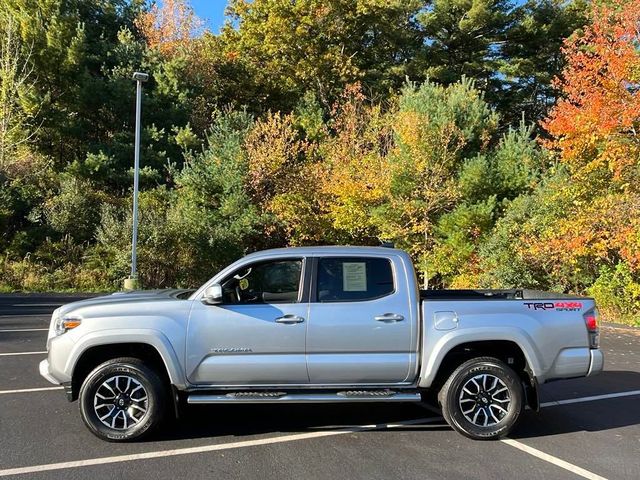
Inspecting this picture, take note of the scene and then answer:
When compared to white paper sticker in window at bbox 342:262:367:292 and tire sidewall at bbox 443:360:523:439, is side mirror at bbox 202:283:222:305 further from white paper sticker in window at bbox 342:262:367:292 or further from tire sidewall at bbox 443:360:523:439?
tire sidewall at bbox 443:360:523:439

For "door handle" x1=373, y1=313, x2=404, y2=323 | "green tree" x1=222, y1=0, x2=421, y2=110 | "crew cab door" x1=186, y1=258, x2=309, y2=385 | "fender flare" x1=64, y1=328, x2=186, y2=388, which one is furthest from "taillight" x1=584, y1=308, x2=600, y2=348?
"green tree" x1=222, y1=0, x2=421, y2=110

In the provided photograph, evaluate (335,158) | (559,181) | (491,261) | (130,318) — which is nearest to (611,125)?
(559,181)

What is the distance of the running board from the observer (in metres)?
5.07

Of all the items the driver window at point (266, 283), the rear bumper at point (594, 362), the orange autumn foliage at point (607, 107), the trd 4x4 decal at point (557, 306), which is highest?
the orange autumn foliage at point (607, 107)

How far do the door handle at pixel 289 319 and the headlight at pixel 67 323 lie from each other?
1855 mm

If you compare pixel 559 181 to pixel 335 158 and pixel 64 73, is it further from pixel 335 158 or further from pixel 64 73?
pixel 64 73

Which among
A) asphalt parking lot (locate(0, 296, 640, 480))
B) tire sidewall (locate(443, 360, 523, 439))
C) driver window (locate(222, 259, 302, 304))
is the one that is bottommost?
asphalt parking lot (locate(0, 296, 640, 480))

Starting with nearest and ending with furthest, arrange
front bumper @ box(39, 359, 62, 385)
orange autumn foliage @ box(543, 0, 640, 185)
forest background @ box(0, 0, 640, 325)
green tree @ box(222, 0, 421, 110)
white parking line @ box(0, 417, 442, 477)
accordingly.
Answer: white parking line @ box(0, 417, 442, 477)
front bumper @ box(39, 359, 62, 385)
orange autumn foliage @ box(543, 0, 640, 185)
forest background @ box(0, 0, 640, 325)
green tree @ box(222, 0, 421, 110)

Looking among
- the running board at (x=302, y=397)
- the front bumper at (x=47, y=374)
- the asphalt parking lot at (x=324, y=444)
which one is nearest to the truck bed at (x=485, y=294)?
the running board at (x=302, y=397)

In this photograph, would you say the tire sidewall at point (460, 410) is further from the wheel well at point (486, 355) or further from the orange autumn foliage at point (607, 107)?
the orange autumn foliage at point (607, 107)

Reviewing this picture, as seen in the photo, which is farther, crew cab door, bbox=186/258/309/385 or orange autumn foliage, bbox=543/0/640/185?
orange autumn foliage, bbox=543/0/640/185

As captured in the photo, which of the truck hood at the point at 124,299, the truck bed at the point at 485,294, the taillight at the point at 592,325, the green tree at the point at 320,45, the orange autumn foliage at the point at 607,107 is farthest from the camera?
the green tree at the point at 320,45

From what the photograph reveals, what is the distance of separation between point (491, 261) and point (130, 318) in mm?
15092

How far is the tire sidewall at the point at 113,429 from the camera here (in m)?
5.05
